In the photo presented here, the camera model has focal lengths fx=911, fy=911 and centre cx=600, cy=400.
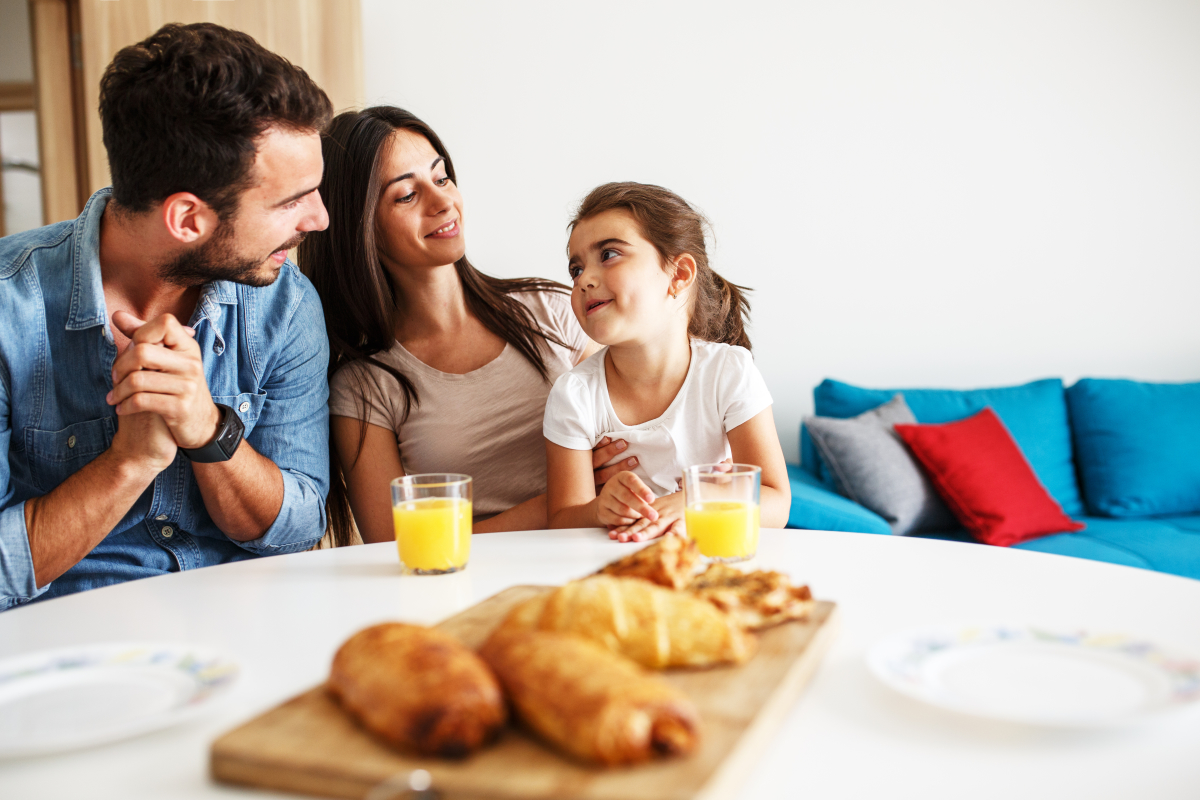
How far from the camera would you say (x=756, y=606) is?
0.79 metres

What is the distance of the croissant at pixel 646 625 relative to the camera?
2.23ft

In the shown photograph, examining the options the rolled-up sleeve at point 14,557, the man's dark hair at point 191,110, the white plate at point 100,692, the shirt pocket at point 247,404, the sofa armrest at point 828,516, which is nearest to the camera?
the white plate at point 100,692

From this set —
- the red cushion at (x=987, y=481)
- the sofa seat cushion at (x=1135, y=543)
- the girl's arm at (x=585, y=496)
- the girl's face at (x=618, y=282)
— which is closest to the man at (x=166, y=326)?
the girl's arm at (x=585, y=496)

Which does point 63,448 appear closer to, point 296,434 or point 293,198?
point 296,434

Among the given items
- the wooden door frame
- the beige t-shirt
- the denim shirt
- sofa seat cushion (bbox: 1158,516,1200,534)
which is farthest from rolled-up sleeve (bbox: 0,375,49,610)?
sofa seat cushion (bbox: 1158,516,1200,534)

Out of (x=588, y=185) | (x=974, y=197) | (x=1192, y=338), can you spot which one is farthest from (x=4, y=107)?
(x=1192, y=338)

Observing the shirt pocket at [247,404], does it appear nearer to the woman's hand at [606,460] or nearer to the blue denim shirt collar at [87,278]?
the blue denim shirt collar at [87,278]

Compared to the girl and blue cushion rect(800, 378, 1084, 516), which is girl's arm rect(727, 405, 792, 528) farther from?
blue cushion rect(800, 378, 1084, 516)

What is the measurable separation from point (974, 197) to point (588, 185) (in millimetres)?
1509

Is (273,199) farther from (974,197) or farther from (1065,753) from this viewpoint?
(974,197)

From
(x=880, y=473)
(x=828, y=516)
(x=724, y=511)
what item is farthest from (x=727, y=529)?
(x=880, y=473)

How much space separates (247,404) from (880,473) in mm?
2003

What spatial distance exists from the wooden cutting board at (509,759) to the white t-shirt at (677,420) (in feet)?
3.68

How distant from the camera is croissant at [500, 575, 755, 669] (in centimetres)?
68
